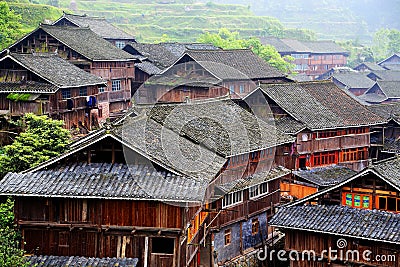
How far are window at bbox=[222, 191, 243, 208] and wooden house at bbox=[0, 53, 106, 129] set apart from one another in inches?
605

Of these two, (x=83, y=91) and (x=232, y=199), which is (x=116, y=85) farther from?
(x=232, y=199)

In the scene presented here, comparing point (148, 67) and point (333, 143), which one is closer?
point (333, 143)

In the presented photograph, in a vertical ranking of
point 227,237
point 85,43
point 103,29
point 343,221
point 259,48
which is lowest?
point 227,237

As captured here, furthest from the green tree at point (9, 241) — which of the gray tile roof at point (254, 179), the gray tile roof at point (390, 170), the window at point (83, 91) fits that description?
the window at point (83, 91)

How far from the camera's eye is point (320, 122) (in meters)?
49.7

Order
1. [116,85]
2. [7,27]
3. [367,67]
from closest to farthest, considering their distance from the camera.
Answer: [116,85] → [7,27] → [367,67]

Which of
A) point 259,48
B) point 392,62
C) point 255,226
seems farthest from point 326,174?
point 392,62

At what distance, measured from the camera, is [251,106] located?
49.8 meters

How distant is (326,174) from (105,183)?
A: 26.0 metres

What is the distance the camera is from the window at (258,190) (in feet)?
124

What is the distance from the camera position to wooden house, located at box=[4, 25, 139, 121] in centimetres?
5447

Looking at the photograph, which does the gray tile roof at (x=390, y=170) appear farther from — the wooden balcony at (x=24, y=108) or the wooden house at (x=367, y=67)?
the wooden house at (x=367, y=67)

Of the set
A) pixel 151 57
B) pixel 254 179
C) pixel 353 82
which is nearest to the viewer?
pixel 254 179

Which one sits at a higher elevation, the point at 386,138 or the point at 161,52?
the point at 161,52
